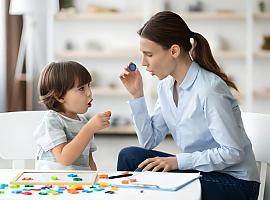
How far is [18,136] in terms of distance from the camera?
8.15 feet

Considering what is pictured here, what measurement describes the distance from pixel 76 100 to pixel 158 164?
0.43 meters

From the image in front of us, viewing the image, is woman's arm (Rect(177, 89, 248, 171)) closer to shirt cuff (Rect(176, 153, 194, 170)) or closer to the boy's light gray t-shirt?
shirt cuff (Rect(176, 153, 194, 170))

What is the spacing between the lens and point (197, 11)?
5926 mm

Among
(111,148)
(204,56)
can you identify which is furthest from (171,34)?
(111,148)

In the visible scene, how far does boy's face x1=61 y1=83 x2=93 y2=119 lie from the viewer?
7.66 feet

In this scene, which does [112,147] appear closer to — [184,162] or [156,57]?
[156,57]

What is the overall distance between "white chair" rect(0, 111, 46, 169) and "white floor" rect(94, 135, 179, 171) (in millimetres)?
1780

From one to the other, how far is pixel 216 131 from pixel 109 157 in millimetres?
2690

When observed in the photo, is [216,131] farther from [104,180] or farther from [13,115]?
[13,115]

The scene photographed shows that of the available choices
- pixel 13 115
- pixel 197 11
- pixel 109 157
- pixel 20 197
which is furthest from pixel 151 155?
pixel 197 11

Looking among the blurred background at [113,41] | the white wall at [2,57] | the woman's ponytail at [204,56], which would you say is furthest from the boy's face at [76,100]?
the white wall at [2,57]

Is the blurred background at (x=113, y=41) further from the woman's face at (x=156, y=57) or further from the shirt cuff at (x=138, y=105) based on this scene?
the woman's face at (x=156, y=57)

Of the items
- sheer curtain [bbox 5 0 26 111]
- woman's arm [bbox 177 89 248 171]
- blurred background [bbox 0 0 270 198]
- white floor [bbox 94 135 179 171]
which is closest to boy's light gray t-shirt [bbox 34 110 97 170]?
woman's arm [bbox 177 89 248 171]

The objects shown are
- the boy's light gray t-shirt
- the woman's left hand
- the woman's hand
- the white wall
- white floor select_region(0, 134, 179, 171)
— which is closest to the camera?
the woman's left hand
